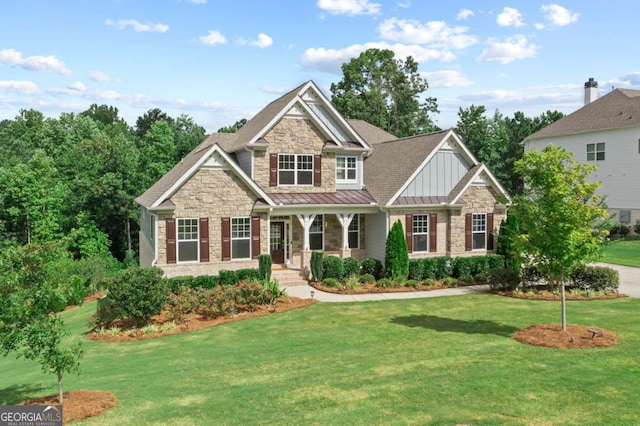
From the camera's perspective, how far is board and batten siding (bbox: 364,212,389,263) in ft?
79.9

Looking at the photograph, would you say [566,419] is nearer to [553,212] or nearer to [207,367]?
[553,212]

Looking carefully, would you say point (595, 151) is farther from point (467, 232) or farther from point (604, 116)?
point (467, 232)

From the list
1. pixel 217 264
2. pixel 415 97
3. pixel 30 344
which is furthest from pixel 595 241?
pixel 415 97

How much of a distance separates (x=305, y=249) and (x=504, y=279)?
343 inches

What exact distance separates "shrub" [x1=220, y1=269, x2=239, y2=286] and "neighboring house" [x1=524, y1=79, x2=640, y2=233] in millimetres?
26477

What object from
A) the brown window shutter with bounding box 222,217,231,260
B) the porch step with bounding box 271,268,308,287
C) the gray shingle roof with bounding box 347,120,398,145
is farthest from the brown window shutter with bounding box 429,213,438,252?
the brown window shutter with bounding box 222,217,231,260

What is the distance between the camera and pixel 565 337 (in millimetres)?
12922

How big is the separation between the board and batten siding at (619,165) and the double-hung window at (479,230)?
14.5 m

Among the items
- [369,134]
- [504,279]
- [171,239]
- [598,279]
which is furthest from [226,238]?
[598,279]

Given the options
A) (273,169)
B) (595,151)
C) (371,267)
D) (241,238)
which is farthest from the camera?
(595,151)

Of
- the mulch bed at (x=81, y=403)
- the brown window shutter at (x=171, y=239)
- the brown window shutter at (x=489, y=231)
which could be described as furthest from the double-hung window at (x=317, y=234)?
the mulch bed at (x=81, y=403)

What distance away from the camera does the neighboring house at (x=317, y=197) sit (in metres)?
21.9

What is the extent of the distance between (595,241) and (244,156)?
624 inches

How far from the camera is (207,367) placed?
11.9 metres
